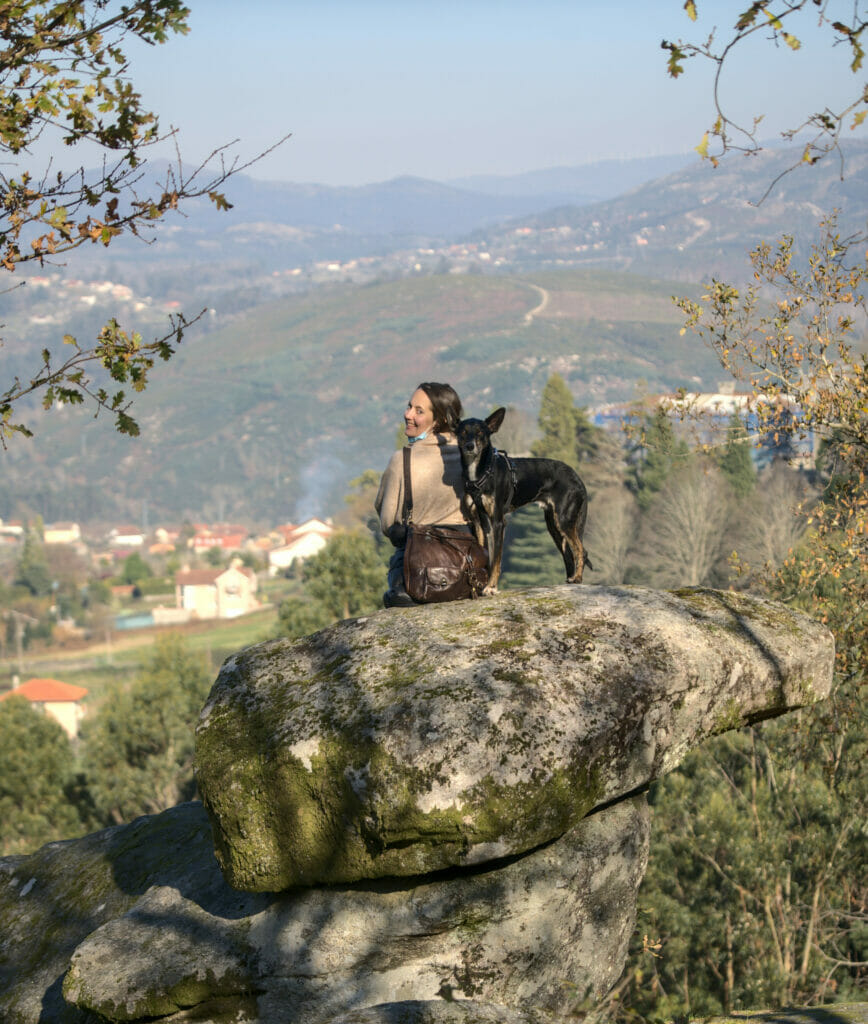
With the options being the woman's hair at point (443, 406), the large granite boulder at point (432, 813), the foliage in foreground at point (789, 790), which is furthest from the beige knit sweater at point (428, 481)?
the foliage in foreground at point (789, 790)

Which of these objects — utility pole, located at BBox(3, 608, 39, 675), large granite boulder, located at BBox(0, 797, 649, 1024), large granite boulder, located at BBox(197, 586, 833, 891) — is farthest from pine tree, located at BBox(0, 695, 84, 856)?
utility pole, located at BBox(3, 608, 39, 675)

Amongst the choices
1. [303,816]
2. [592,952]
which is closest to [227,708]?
[303,816]

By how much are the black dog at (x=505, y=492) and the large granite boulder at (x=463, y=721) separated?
2.12ft

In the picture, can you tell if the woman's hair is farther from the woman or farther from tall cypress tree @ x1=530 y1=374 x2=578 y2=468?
tall cypress tree @ x1=530 y1=374 x2=578 y2=468

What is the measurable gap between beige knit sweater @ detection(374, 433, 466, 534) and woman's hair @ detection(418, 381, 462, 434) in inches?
6.5

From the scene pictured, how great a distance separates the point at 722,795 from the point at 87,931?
71.2 ft

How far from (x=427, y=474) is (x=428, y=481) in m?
0.07

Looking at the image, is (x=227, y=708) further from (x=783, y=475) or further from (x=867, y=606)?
(x=783, y=475)

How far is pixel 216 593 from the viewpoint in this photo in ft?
554

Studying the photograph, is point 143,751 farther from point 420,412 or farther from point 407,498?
point 420,412

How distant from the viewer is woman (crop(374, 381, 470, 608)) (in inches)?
383

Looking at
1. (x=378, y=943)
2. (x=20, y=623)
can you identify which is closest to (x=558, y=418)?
(x=378, y=943)

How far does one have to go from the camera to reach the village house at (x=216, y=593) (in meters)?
167

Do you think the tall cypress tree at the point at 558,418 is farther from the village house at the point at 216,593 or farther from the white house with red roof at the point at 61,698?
the village house at the point at 216,593
